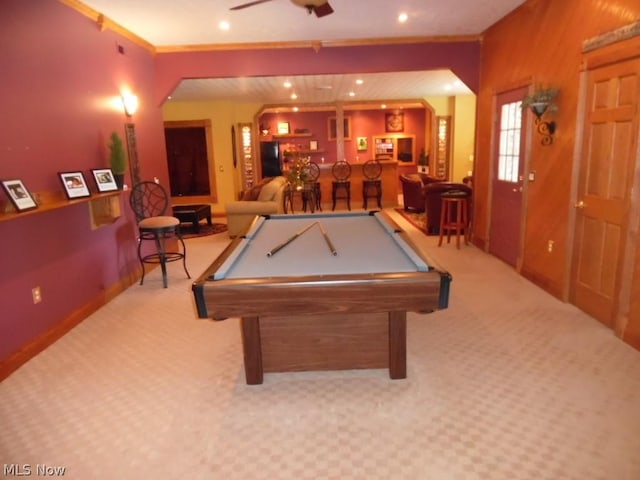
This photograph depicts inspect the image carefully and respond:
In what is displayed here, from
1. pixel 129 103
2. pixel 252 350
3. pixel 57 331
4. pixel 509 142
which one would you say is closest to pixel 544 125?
pixel 509 142

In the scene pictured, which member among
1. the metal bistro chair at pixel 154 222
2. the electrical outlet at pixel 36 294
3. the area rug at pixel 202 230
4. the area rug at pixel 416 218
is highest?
the metal bistro chair at pixel 154 222

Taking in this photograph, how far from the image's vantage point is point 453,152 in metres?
10.7

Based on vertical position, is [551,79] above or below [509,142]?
above

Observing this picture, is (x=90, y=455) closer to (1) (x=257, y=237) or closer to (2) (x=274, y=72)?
(1) (x=257, y=237)

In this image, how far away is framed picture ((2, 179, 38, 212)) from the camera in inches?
117

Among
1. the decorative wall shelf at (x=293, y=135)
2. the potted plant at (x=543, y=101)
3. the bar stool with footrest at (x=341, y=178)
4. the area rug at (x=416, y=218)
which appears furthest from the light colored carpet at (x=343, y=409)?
the decorative wall shelf at (x=293, y=135)

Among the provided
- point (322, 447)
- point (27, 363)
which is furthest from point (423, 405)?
point (27, 363)

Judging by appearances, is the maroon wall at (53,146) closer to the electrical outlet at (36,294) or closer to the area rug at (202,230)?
the electrical outlet at (36,294)

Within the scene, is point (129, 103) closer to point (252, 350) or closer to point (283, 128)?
point (252, 350)

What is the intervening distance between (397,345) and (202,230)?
6.25 metres

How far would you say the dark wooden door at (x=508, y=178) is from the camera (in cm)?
492

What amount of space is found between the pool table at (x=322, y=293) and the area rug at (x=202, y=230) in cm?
449

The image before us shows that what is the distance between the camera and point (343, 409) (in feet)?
8.10

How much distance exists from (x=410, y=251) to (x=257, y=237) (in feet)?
4.18
